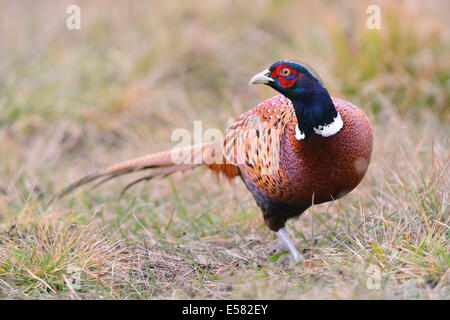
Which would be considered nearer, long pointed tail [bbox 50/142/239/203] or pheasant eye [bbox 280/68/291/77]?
pheasant eye [bbox 280/68/291/77]

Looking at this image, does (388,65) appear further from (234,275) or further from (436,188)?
(234,275)

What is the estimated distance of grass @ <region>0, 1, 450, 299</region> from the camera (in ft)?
10.4

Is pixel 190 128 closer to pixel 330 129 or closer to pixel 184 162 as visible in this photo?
pixel 184 162

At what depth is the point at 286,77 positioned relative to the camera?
315cm

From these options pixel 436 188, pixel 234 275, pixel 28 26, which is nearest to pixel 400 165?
pixel 436 188

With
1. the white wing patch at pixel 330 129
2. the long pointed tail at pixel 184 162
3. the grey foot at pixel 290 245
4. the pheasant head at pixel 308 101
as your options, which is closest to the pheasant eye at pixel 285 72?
the pheasant head at pixel 308 101

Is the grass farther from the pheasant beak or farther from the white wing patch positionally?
the pheasant beak

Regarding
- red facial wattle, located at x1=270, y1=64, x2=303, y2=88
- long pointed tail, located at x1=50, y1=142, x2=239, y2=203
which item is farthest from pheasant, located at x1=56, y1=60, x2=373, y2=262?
long pointed tail, located at x1=50, y1=142, x2=239, y2=203

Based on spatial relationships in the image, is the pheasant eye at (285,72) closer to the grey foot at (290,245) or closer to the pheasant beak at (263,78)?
the pheasant beak at (263,78)

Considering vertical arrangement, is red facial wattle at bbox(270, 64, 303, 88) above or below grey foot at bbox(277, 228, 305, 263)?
above

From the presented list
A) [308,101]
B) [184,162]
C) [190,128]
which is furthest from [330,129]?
[190,128]

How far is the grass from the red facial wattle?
0.90 metres
